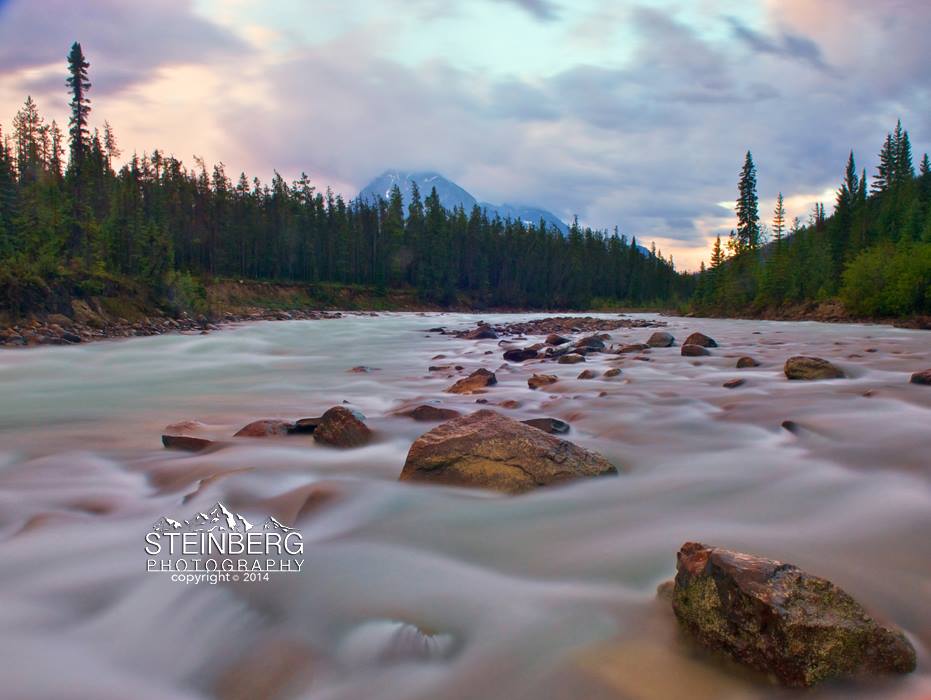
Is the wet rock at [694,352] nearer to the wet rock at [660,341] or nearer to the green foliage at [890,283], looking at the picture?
the wet rock at [660,341]

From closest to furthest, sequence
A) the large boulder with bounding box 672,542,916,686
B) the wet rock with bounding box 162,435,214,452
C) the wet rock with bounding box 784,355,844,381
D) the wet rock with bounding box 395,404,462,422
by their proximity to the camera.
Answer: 1. the large boulder with bounding box 672,542,916,686
2. the wet rock with bounding box 162,435,214,452
3. the wet rock with bounding box 395,404,462,422
4. the wet rock with bounding box 784,355,844,381

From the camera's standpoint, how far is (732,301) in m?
54.6

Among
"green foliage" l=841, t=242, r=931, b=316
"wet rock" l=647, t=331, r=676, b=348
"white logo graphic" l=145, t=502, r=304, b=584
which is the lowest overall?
"white logo graphic" l=145, t=502, r=304, b=584

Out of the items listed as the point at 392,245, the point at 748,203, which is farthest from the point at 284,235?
the point at 748,203

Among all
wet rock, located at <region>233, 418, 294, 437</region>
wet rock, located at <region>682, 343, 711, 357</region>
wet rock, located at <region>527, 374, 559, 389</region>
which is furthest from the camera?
wet rock, located at <region>682, 343, 711, 357</region>

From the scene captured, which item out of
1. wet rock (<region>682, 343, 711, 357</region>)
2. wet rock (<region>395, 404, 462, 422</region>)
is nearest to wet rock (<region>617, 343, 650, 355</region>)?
wet rock (<region>682, 343, 711, 357</region>)

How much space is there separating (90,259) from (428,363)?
A: 29.6 metres

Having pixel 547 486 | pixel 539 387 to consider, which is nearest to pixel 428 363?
pixel 539 387

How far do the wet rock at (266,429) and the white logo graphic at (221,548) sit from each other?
2.01 meters

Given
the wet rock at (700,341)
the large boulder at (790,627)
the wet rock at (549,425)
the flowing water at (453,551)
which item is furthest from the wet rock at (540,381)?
the large boulder at (790,627)

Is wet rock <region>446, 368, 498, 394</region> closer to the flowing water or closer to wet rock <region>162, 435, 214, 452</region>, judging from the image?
the flowing water

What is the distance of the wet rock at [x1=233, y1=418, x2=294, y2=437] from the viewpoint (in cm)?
577

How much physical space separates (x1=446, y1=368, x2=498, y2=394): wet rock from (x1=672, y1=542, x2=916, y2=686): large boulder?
21.0 ft

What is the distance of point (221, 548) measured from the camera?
10.5 feet
